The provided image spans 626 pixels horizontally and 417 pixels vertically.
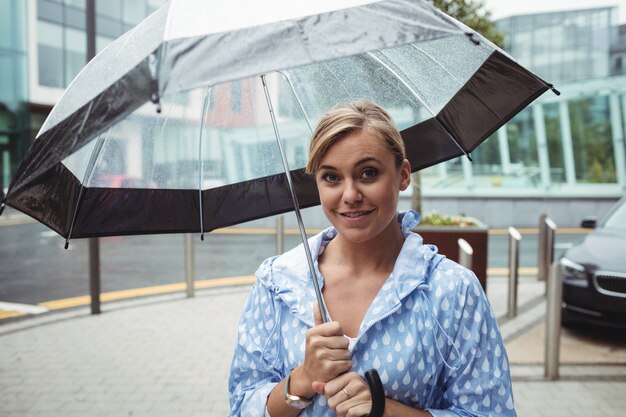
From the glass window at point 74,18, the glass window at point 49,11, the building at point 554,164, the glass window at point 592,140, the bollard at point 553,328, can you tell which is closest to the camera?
the bollard at point 553,328

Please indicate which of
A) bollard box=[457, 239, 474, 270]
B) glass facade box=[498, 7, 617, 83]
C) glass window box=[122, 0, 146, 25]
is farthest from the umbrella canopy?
glass window box=[122, 0, 146, 25]

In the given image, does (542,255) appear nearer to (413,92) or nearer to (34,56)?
(413,92)

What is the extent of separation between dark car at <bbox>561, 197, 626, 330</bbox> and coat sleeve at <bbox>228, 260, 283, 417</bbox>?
178 inches

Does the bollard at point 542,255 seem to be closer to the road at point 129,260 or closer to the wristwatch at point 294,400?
the road at point 129,260

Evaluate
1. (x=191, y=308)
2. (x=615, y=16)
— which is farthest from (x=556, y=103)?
(x=191, y=308)

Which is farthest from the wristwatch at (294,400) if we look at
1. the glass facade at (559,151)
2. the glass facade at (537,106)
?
the glass facade at (559,151)

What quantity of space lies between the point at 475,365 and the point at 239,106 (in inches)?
51.7

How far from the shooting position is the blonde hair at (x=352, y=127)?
1.58 meters

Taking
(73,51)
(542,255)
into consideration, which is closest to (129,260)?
(542,255)

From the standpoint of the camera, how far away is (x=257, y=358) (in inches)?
67.2

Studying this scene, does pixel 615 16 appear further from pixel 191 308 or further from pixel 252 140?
pixel 252 140

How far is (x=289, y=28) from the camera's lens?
4.29ft

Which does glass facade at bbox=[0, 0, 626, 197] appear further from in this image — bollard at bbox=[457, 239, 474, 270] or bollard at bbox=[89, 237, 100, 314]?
bollard at bbox=[457, 239, 474, 270]

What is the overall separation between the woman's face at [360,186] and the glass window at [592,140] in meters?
18.9
